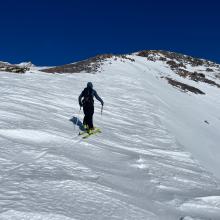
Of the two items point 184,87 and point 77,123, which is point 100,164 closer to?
point 77,123

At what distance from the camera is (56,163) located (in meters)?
8.10

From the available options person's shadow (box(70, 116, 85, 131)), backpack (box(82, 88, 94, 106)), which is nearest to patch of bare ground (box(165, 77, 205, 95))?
person's shadow (box(70, 116, 85, 131))

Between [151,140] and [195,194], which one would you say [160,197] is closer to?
[195,194]

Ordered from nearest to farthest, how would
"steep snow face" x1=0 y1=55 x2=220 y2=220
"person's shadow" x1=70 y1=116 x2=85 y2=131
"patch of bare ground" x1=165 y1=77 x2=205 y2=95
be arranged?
1. "steep snow face" x1=0 y1=55 x2=220 y2=220
2. "person's shadow" x1=70 y1=116 x2=85 y2=131
3. "patch of bare ground" x1=165 y1=77 x2=205 y2=95

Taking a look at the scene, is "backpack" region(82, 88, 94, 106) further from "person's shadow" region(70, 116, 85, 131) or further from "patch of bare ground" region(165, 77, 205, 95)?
"patch of bare ground" region(165, 77, 205, 95)

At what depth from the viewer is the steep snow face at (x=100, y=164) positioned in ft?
19.7

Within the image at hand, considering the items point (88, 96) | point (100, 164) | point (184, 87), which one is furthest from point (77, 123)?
point (184, 87)

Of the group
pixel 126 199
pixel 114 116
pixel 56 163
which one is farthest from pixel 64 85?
pixel 126 199

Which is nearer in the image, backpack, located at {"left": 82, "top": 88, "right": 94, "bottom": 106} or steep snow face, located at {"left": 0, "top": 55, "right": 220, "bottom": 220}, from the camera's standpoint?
steep snow face, located at {"left": 0, "top": 55, "right": 220, "bottom": 220}

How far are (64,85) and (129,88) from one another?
6064mm

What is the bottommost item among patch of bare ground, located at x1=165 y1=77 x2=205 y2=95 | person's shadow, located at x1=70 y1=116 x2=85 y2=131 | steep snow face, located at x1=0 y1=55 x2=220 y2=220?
steep snow face, located at x1=0 y1=55 x2=220 y2=220

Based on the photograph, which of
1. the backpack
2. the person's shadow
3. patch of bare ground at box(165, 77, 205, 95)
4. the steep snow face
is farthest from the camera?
patch of bare ground at box(165, 77, 205, 95)

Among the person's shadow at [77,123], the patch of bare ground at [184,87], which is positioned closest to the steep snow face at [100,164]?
the person's shadow at [77,123]

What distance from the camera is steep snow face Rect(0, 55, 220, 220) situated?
237 inches
